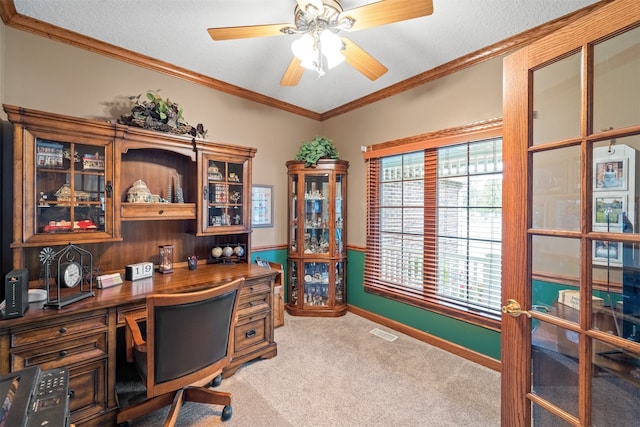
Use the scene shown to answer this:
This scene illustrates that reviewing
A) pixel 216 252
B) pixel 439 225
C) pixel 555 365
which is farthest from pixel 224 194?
pixel 555 365

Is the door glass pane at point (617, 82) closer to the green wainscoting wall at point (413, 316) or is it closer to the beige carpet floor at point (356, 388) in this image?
the beige carpet floor at point (356, 388)

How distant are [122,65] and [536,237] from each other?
3.35 m

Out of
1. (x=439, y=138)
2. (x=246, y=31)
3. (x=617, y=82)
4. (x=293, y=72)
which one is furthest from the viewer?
(x=439, y=138)

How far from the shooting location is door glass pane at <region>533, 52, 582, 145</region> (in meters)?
1.13

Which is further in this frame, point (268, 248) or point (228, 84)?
point (268, 248)

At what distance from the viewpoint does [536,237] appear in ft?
4.08

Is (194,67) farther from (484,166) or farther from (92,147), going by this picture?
(484,166)

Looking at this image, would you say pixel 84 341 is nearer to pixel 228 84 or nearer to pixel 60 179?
pixel 60 179

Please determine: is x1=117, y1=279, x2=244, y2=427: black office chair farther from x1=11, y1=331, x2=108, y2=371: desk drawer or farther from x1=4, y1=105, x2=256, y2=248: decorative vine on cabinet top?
x1=4, y1=105, x2=256, y2=248: decorative vine on cabinet top

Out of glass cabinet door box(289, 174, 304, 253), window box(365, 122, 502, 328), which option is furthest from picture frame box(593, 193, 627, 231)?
glass cabinet door box(289, 174, 304, 253)

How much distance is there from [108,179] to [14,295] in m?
0.90

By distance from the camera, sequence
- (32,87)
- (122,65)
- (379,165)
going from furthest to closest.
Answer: (379,165), (122,65), (32,87)

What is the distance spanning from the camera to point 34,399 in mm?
833

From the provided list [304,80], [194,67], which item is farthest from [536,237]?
[194,67]
